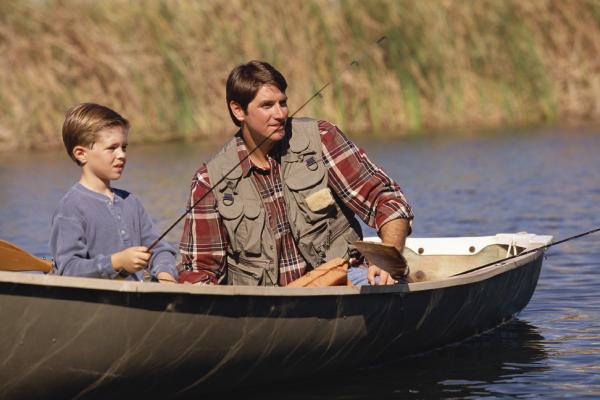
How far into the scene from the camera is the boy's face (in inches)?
241

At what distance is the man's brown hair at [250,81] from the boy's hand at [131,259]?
3.79ft

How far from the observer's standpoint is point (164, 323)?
5660mm

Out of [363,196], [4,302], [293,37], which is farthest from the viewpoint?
[293,37]

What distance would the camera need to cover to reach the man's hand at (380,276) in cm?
652

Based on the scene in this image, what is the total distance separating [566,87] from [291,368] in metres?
17.1

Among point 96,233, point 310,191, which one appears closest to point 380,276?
point 310,191

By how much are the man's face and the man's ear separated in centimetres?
4

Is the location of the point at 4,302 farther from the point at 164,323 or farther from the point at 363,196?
the point at 363,196

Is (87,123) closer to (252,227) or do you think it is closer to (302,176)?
(252,227)

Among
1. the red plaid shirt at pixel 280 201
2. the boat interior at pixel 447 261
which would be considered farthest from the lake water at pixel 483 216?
the red plaid shirt at pixel 280 201

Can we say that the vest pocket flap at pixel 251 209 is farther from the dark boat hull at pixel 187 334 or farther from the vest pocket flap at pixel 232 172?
the dark boat hull at pixel 187 334

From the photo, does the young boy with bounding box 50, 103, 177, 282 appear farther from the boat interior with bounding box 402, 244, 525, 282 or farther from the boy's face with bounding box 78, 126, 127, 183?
the boat interior with bounding box 402, 244, 525, 282

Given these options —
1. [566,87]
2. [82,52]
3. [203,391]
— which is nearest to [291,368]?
[203,391]

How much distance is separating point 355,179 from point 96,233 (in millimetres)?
1350
